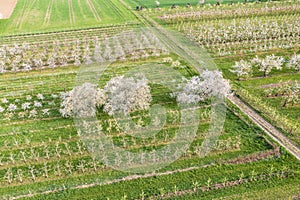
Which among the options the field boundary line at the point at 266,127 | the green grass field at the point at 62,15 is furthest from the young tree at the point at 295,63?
the green grass field at the point at 62,15

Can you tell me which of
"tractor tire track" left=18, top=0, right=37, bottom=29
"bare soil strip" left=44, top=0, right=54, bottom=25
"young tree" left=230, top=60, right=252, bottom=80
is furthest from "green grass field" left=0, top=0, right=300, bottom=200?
"bare soil strip" left=44, top=0, right=54, bottom=25

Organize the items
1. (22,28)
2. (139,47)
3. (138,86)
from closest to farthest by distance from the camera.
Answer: (138,86) < (139,47) < (22,28)

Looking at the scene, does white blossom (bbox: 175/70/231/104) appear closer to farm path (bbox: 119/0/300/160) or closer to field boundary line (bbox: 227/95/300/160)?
field boundary line (bbox: 227/95/300/160)

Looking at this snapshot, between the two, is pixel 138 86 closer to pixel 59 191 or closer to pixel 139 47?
pixel 59 191

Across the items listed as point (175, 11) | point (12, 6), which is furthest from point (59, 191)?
point (12, 6)

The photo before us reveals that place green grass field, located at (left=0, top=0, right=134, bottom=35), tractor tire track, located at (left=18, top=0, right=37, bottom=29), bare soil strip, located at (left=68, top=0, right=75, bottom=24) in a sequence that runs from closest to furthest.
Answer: green grass field, located at (left=0, top=0, right=134, bottom=35) → tractor tire track, located at (left=18, top=0, right=37, bottom=29) → bare soil strip, located at (left=68, top=0, right=75, bottom=24)

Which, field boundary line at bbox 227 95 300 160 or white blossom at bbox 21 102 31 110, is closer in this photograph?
field boundary line at bbox 227 95 300 160

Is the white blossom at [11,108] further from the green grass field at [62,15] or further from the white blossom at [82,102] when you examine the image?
the green grass field at [62,15]
